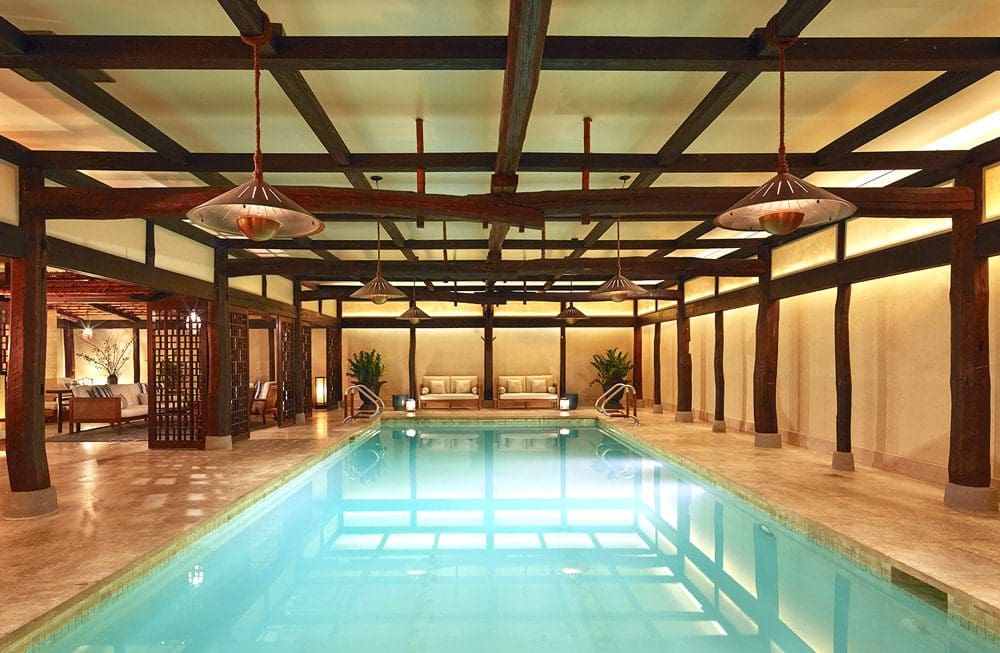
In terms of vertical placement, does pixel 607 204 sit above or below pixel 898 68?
below

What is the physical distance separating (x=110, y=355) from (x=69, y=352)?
1012 mm

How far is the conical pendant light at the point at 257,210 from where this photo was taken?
321cm

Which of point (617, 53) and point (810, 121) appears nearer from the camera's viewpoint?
point (617, 53)

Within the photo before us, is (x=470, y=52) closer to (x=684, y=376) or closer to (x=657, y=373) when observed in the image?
(x=684, y=376)

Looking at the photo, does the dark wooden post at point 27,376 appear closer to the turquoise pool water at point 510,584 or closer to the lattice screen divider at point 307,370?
the turquoise pool water at point 510,584

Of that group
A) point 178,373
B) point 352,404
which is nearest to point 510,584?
point 178,373

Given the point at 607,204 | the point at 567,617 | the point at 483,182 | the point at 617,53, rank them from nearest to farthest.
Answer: the point at 617,53, the point at 567,617, the point at 607,204, the point at 483,182

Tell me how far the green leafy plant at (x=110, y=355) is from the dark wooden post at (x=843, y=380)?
60.0ft

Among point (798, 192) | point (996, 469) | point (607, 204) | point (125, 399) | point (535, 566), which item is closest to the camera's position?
point (798, 192)

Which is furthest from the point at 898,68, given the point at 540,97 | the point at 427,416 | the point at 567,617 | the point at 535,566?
the point at 427,416

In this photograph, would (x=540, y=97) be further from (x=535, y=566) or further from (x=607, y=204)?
(x=535, y=566)

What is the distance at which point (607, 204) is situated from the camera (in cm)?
523

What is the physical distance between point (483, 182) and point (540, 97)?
2425 millimetres

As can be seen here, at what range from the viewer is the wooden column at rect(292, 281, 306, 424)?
12.9m
